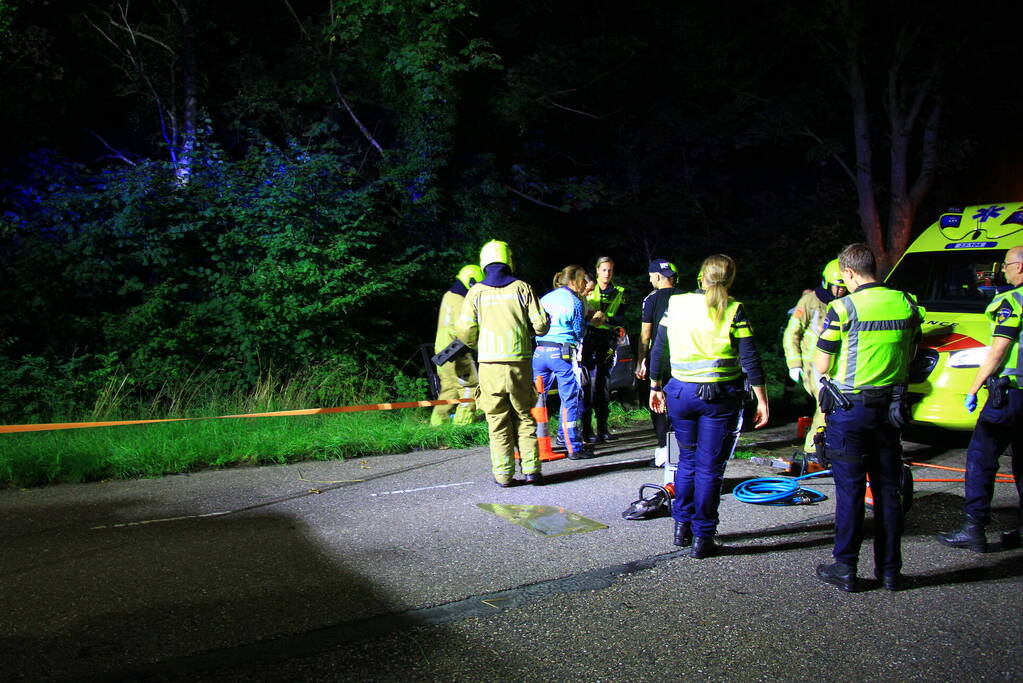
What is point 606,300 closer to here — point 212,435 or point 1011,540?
point 212,435

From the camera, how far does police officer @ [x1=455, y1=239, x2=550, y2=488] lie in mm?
6910

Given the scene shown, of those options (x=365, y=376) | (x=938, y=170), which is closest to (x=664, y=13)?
(x=938, y=170)

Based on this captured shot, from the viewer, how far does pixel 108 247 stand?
1146 centimetres

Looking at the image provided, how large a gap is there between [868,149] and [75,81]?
14693 mm

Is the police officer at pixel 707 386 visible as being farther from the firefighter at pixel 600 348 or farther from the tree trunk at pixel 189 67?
the tree trunk at pixel 189 67

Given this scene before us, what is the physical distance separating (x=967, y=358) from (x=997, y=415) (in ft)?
8.20

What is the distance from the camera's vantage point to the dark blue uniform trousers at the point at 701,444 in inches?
200

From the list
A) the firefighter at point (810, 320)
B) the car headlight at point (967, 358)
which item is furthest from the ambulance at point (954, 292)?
the firefighter at point (810, 320)

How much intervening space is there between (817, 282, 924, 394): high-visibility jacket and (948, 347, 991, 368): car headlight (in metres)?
3.34

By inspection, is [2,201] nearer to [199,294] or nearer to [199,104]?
[199,294]

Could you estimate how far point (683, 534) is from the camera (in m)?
5.37

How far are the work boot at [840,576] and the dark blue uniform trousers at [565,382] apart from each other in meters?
3.65

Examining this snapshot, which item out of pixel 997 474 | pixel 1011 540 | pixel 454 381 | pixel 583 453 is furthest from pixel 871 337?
pixel 454 381

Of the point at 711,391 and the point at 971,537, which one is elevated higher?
the point at 711,391
